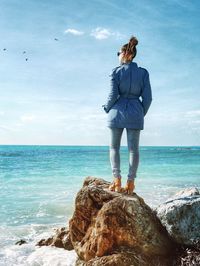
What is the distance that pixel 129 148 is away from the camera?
6.91m

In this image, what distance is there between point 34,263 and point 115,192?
386 centimetres

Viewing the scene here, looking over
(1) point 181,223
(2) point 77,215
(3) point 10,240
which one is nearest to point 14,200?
(3) point 10,240

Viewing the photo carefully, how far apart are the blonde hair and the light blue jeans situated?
1.24m

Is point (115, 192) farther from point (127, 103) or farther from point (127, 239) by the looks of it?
point (127, 103)

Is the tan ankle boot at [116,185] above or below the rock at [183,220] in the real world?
above

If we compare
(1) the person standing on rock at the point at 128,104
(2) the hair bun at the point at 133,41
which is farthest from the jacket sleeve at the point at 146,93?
(2) the hair bun at the point at 133,41

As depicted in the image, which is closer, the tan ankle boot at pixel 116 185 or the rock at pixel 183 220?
the rock at pixel 183 220

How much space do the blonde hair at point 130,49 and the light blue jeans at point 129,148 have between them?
4.08 feet

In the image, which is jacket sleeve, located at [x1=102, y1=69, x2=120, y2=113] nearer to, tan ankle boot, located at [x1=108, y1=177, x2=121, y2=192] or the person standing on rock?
the person standing on rock

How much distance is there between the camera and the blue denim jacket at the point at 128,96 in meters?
6.79

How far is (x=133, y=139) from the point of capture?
6.87m

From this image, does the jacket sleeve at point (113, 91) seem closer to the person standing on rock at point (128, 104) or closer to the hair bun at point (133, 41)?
the person standing on rock at point (128, 104)

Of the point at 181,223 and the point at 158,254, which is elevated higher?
the point at 181,223

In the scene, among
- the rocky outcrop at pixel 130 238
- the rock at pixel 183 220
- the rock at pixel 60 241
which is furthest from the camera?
the rock at pixel 60 241
